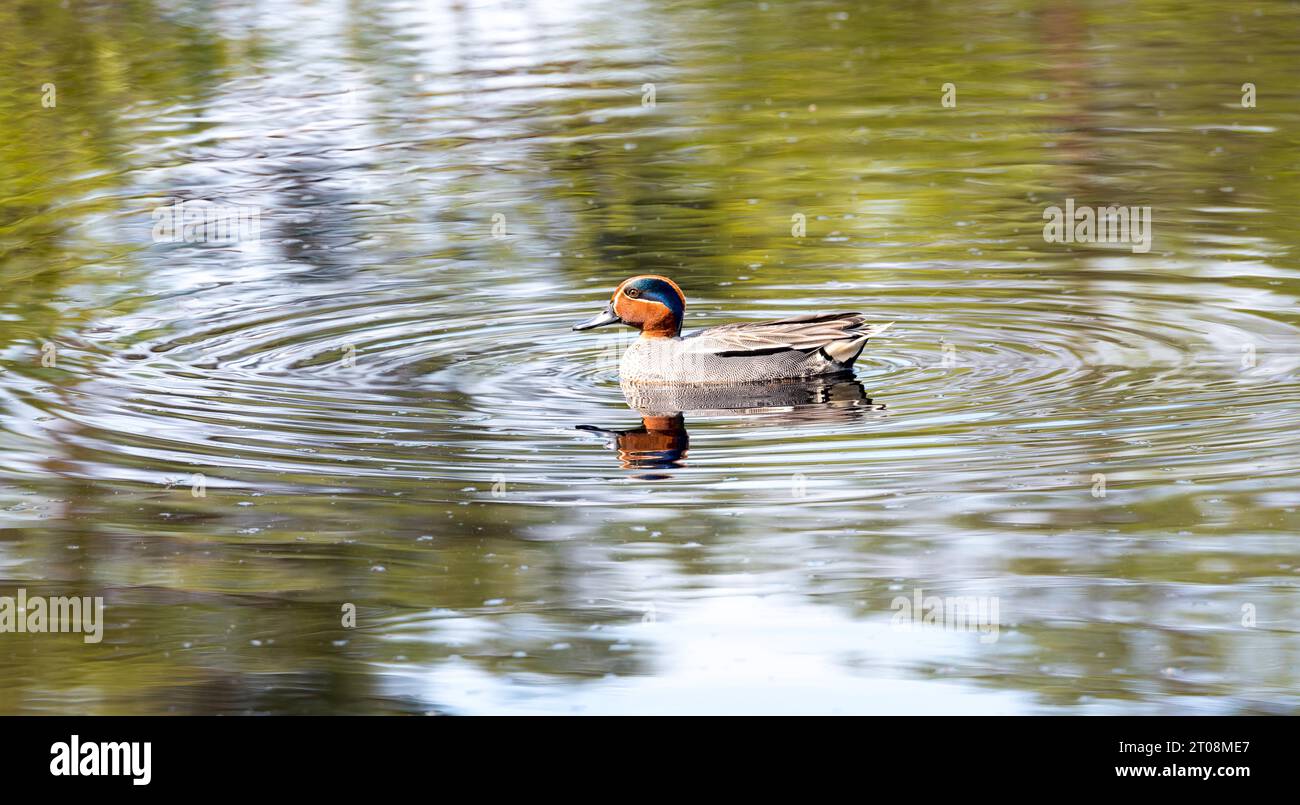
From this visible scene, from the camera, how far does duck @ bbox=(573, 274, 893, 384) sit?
11664mm

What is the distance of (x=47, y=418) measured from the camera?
435 inches

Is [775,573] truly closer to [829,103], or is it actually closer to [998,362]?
[998,362]

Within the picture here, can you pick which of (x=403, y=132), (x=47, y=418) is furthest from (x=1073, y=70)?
(x=47, y=418)

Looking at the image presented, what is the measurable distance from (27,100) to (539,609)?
52.3 feet

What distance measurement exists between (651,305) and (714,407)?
1038mm

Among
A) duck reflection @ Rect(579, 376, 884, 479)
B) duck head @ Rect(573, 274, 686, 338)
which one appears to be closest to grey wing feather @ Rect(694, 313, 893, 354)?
duck reflection @ Rect(579, 376, 884, 479)

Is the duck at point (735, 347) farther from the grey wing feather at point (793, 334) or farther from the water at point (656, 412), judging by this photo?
the water at point (656, 412)

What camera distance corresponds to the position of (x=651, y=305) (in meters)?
12.2

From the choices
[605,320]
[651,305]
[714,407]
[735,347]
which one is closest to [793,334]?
[735,347]

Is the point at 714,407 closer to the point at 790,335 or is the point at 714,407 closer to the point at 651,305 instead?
the point at 790,335

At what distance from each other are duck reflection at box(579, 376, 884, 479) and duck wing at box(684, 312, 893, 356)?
8.9 inches

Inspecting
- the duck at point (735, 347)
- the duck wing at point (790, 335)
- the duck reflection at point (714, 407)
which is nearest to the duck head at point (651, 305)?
the duck at point (735, 347)

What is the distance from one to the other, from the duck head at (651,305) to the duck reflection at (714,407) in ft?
1.56

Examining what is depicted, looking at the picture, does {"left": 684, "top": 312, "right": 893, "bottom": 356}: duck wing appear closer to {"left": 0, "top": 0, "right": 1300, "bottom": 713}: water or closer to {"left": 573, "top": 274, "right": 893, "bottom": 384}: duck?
{"left": 573, "top": 274, "right": 893, "bottom": 384}: duck
